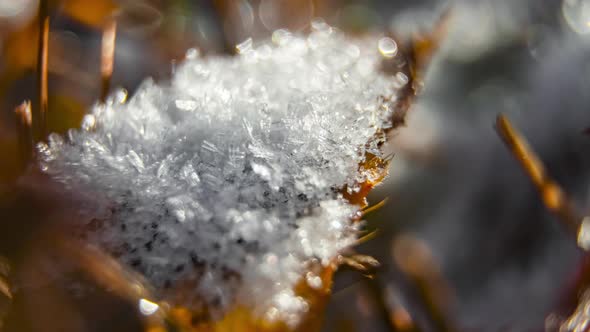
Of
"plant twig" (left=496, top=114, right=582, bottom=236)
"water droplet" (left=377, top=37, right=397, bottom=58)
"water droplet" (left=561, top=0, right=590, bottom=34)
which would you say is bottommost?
"plant twig" (left=496, top=114, right=582, bottom=236)

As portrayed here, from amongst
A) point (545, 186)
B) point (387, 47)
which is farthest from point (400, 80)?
point (545, 186)

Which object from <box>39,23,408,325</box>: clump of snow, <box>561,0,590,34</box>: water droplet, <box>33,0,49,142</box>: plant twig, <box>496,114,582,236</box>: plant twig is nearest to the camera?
<box>39,23,408,325</box>: clump of snow

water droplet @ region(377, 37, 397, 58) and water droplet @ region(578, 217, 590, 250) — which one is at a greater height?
water droplet @ region(377, 37, 397, 58)

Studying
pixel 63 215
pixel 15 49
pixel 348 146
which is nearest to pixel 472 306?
pixel 348 146

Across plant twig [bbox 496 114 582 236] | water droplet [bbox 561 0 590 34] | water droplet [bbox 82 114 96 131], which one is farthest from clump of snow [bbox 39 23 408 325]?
water droplet [bbox 561 0 590 34]

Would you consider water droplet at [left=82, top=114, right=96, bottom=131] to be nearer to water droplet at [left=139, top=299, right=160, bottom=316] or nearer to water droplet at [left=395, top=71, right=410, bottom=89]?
water droplet at [left=139, top=299, right=160, bottom=316]
